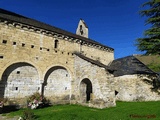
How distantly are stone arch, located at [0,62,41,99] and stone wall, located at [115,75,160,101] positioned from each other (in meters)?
9.71

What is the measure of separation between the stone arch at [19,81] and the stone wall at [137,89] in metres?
9.71

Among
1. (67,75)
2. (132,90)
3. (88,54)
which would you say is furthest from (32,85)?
(132,90)

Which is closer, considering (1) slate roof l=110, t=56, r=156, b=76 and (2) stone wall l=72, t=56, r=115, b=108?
(2) stone wall l=72, t=56, r=115, b=108

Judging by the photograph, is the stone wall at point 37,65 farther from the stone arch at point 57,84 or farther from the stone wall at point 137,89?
the stone wall at point 137,89

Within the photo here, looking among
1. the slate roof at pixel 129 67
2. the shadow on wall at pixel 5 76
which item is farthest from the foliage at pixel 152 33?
the shadow on wall at pixel 5 76

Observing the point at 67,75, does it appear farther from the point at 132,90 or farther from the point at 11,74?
the point at 132,90

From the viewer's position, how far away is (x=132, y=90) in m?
15.6

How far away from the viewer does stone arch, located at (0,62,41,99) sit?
10603 millimetres

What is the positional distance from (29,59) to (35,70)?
3.65 ft

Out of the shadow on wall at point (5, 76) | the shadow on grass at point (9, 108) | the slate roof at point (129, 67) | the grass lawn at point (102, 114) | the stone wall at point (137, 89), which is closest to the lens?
the grass lawn at point (102, 114)

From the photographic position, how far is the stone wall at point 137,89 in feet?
49.9

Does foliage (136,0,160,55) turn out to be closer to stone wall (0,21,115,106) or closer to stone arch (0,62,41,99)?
stone wall (0,21,115,106)

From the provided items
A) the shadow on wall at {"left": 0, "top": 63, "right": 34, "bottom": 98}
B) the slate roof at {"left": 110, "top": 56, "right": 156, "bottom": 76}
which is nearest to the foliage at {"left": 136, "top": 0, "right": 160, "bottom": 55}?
the slate roof at {"left": 110, "top": 56, "right": 156, "bottom": 76}

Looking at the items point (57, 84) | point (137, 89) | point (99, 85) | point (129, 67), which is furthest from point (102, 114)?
point (129, 67)
